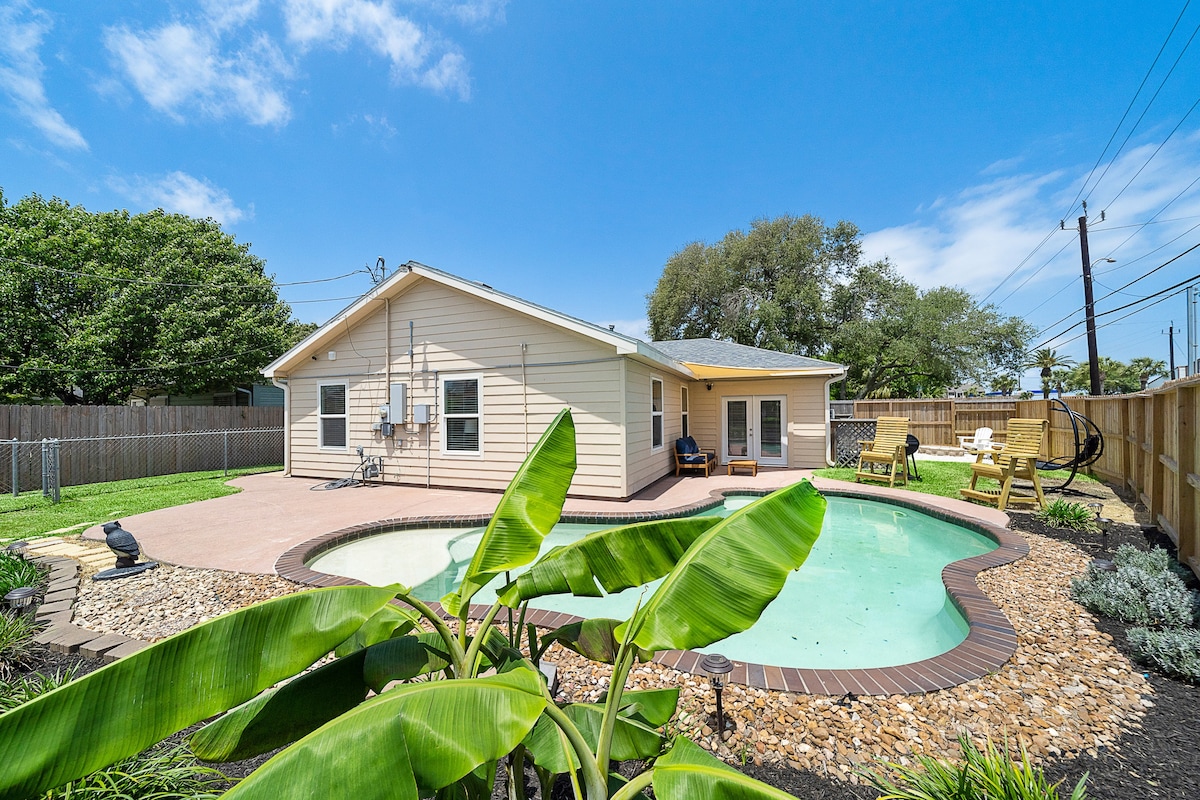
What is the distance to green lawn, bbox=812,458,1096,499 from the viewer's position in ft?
32.1

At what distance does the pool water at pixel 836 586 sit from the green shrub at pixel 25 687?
2.65 m

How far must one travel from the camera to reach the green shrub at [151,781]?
6.08ft

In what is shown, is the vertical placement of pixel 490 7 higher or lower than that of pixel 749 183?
lower

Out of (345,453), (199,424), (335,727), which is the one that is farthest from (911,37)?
(199,424)

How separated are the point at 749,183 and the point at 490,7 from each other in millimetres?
14538

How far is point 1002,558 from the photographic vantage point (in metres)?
5.31

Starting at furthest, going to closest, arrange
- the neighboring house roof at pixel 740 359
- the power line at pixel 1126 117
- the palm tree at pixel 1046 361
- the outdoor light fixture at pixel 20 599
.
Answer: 1. the palm tree at pixel 1046 361
2. the neighboring house roof at pixel 740 359
3. the power line at pixel 1126 117
4. the outdoor light fixture at pixel 20 599

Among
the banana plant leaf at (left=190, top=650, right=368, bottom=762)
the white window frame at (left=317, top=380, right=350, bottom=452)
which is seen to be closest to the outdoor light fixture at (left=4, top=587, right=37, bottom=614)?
the banana plant leaf at (left=190, top=650, right=368, bottom=762)

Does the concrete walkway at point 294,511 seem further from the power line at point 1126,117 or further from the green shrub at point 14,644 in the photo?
the power line at point 1126,117

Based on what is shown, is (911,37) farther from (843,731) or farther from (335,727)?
(335,727)

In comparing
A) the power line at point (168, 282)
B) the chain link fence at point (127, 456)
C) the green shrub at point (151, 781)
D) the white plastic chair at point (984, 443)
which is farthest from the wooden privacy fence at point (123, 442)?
the white plastic chair at point (984, 443)

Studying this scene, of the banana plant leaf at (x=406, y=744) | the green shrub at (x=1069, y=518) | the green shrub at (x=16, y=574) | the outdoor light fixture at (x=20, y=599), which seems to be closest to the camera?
the banana plant leaf at (x=406, y=744)

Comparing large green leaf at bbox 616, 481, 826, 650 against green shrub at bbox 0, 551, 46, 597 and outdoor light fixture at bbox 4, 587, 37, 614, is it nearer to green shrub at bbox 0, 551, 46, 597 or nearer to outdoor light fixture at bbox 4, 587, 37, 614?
outdoor light fixture at bbox 4, 587, 37, 614

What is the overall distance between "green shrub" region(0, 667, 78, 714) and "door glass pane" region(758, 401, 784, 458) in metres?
13.6
